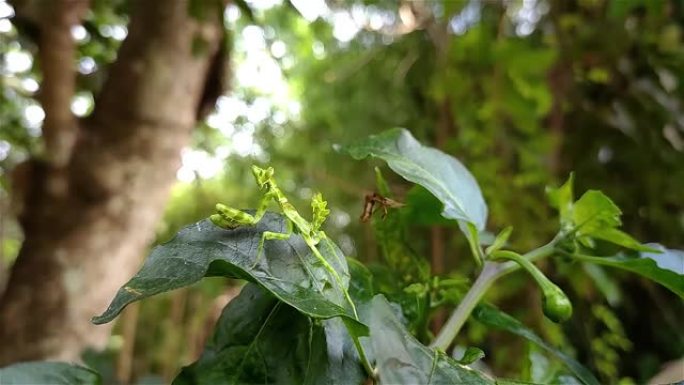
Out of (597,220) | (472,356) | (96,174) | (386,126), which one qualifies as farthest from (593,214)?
(386,126)

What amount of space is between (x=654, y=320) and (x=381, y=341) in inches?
41.6

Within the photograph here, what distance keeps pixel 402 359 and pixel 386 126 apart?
1.05 metres

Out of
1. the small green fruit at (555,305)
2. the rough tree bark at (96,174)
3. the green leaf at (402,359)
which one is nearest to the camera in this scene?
the green leaf at (402,359)

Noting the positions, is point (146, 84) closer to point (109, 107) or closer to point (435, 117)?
point (109, 107)

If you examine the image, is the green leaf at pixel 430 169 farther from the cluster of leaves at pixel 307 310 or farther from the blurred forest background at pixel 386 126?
the blurred forest background at pixel 386 126

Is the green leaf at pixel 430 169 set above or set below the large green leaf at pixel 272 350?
above

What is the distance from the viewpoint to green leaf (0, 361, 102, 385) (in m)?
0.35

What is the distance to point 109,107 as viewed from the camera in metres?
0.93

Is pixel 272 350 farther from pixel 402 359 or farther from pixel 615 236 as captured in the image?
pixel 615 236

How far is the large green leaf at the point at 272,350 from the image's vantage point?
289 millimetres

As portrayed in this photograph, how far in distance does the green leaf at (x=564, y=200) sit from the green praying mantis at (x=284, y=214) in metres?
0.19

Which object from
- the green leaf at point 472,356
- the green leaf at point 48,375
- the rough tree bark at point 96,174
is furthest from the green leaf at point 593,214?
the rough tree bark at point 96,174

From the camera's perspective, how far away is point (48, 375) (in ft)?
1.16

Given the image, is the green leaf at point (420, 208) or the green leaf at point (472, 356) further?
the green leaf at point (420, 208)
